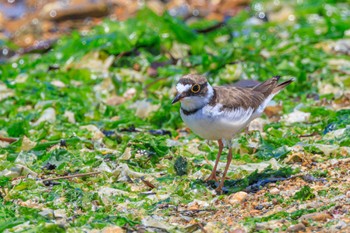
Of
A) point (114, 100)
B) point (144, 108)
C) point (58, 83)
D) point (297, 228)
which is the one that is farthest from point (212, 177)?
point (58, 83)

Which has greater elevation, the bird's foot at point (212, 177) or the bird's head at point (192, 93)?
the bird's head at point (192, 93)

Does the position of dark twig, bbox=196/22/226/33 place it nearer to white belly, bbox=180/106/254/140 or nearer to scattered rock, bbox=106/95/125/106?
scattered rock, bbox=106/95/125/106

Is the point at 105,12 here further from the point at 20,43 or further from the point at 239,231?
the point at 239,231

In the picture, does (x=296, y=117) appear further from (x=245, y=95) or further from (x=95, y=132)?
(x=95, y=132)

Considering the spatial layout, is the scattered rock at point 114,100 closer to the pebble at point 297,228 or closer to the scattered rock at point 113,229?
the scattered rock at point 113,229

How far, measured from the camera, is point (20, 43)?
566 inches

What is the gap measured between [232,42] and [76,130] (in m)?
4.33

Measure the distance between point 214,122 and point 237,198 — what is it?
670mm

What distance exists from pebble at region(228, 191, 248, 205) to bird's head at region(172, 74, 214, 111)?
2.68 feet

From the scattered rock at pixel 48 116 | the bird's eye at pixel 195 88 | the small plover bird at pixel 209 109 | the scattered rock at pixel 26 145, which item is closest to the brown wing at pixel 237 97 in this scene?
the small plover bird at pixel 209 109

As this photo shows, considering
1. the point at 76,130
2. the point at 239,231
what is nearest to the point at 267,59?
the point at 76,130

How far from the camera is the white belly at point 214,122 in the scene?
6469 mm

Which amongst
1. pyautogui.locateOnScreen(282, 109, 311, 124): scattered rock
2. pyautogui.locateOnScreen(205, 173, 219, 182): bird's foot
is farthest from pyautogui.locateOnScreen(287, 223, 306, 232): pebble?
pyautogui.locateOnScreen(282, 109, 311, 124): scattered rock

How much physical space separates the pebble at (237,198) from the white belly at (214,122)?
535mm
